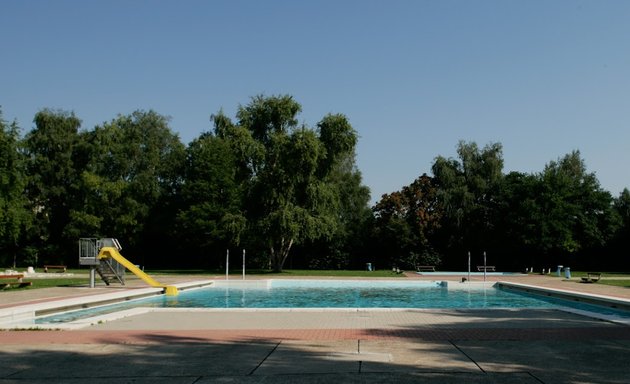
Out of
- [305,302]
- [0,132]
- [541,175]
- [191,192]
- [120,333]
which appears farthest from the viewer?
[541,175]

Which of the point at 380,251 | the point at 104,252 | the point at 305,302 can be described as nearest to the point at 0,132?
the point at 104,252

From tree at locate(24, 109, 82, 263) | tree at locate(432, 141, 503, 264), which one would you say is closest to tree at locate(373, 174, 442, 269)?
tree at locate(432, 141, 503, 264)

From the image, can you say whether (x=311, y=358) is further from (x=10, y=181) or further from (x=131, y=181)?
(x=131, y=181)

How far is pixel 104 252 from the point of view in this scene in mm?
22438

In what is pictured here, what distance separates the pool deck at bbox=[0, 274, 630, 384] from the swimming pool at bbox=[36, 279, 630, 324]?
4148 millimetres

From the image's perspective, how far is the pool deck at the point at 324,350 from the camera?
21.8 ft

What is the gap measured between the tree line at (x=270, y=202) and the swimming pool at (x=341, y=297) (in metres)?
9.14

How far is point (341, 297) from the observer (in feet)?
76.0

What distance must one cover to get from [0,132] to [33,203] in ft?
42.2

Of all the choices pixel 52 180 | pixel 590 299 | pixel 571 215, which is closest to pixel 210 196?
pixel 52 180

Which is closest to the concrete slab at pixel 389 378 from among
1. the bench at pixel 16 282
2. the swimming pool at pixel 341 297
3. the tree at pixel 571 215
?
the swimming pool at pixel 341 297

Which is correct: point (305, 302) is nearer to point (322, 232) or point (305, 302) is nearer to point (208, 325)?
point (208, 325)

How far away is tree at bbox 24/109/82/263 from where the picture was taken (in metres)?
46.4

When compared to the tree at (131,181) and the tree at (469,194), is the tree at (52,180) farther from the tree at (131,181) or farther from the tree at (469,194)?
the tree at (469,194)
